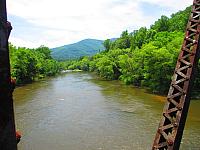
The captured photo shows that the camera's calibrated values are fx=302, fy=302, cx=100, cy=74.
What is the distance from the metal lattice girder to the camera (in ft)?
10.5

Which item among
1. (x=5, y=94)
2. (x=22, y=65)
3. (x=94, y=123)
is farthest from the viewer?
(x=22, y=65)

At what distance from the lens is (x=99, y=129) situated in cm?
2894

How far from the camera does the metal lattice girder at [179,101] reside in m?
3.21

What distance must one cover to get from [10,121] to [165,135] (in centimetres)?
170

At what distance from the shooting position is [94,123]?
3142 cm

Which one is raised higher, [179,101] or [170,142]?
[179,101]

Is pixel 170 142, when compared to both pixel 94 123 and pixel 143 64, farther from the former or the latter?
pixel 143 64

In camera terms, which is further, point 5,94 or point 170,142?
point 170,142

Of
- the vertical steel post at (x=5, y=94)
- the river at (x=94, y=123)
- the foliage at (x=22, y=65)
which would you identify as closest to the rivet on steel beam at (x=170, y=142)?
the vertical steel post at (x=5, y=94)

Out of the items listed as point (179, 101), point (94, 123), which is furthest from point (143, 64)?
point (179, 101)

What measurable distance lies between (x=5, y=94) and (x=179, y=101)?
6.38 feet

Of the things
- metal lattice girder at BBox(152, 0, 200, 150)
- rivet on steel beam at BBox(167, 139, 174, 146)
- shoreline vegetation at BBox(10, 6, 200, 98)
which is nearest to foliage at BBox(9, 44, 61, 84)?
shoreline vegetation at BBox(10, 6, 200, 98)

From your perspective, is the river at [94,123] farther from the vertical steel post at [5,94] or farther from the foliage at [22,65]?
the foliage at [22,65]

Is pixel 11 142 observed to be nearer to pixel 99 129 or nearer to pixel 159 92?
pixel 99 129
